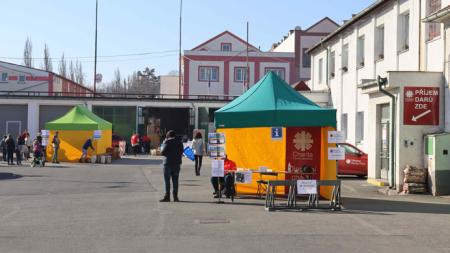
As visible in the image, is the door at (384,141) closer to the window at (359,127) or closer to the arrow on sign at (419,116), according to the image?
the arrow on sign at (419,116)

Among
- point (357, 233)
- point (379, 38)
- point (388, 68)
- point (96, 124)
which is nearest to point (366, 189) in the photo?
point (388, 68)

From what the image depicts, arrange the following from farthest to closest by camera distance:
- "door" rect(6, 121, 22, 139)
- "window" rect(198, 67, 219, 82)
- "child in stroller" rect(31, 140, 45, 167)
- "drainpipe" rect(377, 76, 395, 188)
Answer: "window" rect(198, 67, 219, 82)
"door" rect(6, 121, 22, 139)
"child in stroller" rect(31, 140, 45, 167)
"drainpipe" rect(377, 76, 395, 188)

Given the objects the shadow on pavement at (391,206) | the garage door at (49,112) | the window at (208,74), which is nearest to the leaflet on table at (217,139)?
the shadow on pavement at (391,206)

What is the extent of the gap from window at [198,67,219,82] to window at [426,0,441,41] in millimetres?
50447

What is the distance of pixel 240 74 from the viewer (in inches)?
2783

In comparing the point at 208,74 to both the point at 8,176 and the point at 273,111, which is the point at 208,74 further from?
the point at 273,111

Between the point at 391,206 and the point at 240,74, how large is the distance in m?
56.4

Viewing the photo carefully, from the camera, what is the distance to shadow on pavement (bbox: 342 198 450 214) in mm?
14055

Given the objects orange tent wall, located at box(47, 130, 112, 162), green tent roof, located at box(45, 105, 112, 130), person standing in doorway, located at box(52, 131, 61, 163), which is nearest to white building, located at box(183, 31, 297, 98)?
green tent roof, located at box(45, 105, 112, 130)

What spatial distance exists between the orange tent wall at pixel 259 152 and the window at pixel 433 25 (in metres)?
5.47

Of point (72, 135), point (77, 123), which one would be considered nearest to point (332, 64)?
point (77, 123)

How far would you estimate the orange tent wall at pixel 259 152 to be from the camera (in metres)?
16.6

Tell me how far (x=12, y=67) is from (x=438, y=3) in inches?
2256

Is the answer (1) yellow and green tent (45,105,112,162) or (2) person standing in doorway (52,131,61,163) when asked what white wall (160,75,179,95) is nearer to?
(1) yellow and green tent (45,105,112,162)
